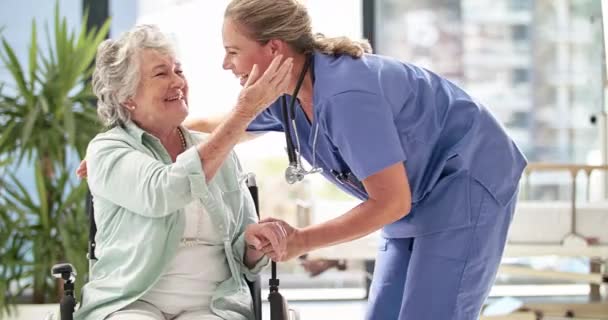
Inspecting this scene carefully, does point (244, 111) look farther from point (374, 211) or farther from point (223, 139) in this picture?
point (374, 211)

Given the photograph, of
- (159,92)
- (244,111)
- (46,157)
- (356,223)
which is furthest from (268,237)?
(46,157)

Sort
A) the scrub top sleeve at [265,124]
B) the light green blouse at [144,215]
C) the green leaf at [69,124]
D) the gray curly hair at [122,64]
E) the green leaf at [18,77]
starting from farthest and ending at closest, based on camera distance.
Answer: the green leaf at [18,77] → the green leaf at [69,124] → the scrub top sleeve at [265,124] → the gray curly hair at [122,64] → the light green blouse at [144,215]

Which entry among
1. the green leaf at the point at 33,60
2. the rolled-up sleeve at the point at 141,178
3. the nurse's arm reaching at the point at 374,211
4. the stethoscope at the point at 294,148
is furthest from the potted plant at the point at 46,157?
the nurse's arm reaching at the point at 374,211

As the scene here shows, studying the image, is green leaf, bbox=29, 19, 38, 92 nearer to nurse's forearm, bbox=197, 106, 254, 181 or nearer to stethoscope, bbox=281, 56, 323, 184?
stethoscope, bbox=281, 56, 323, 184

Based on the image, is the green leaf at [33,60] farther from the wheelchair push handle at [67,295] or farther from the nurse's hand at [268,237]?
the nurse's hand at [268,237]

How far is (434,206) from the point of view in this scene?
2035mm

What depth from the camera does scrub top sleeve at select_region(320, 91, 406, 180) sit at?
1.85 m

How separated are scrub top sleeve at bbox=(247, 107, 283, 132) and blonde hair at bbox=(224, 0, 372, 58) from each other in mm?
321

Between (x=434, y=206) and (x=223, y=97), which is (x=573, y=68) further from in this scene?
(x=434, y=206)

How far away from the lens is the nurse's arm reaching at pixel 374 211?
186cm

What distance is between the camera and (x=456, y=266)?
6.59 feet

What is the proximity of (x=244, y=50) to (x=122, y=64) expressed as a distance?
364 millimetres

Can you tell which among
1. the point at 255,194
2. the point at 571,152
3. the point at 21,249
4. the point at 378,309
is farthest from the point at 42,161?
the point at 571,152

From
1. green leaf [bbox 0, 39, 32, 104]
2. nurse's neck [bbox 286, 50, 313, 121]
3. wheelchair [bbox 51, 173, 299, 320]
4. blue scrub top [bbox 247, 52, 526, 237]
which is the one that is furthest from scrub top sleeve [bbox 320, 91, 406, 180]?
green leaf [bbox 0, 39, 32, 104]
